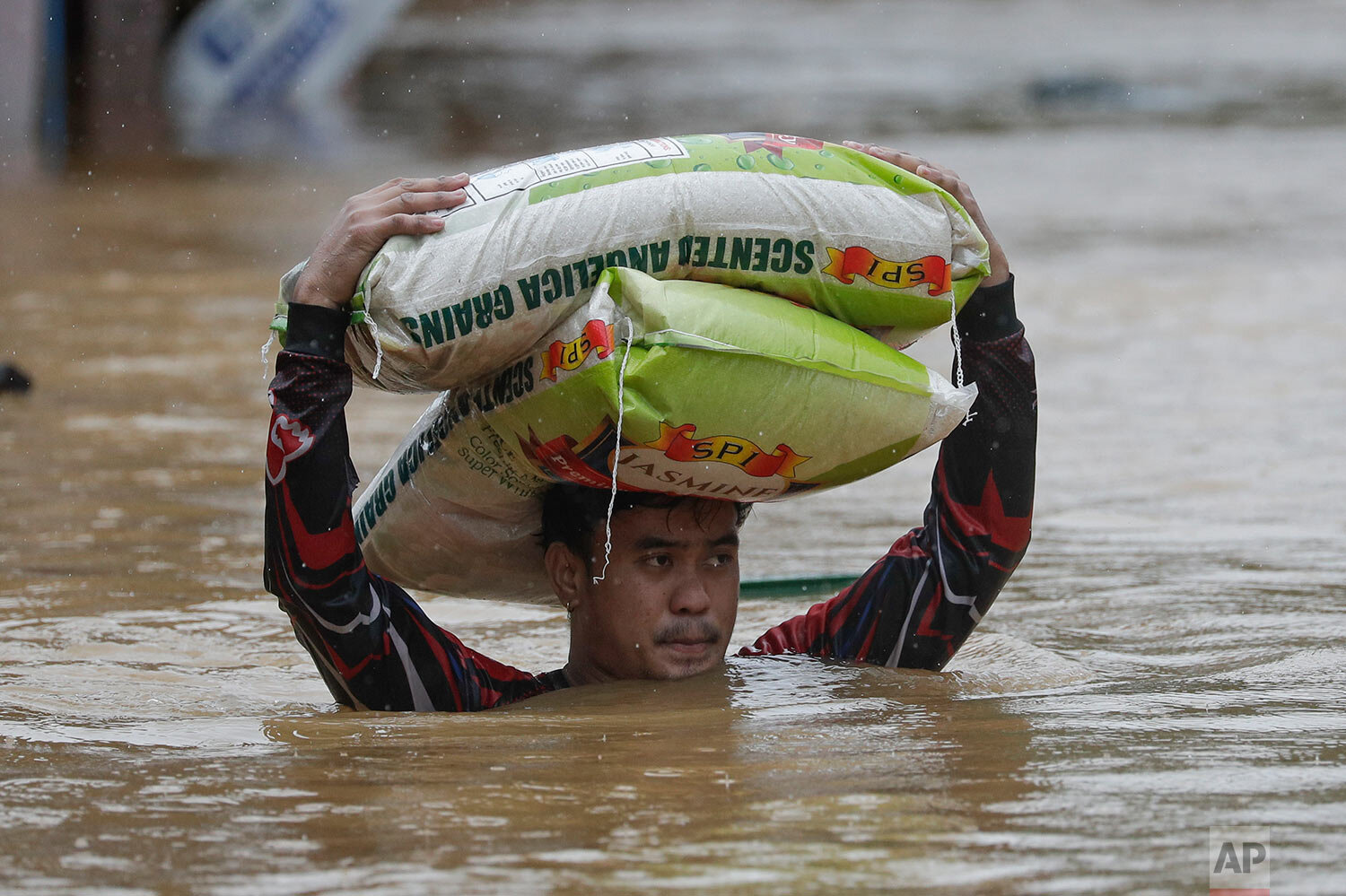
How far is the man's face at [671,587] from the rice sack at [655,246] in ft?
1.29

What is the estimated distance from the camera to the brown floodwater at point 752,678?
2.17 metres

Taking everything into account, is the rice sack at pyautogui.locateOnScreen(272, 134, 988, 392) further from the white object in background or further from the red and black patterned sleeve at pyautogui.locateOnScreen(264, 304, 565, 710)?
the white object in background

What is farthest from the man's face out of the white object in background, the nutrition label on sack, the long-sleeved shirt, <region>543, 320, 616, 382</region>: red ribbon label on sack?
the white object in background

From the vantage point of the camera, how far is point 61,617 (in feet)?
14.2

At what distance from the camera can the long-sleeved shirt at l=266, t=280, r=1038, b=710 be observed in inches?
117

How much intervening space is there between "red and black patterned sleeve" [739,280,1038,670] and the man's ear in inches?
14.1

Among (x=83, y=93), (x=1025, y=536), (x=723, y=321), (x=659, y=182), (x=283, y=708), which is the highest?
(x=83, y=93)

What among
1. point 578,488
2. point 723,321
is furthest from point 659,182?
point 578,488

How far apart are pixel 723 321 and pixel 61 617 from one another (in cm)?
216

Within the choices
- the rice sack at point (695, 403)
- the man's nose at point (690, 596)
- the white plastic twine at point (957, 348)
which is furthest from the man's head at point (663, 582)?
the white plastic twine at point (957, 348)

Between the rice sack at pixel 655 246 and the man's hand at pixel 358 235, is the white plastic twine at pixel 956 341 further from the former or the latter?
the man's hand at pixel 358 235

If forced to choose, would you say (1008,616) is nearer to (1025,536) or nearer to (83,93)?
(1025,536)

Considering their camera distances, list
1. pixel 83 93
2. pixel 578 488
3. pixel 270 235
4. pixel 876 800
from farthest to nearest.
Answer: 1. pixel 83 93
2. pixel 270 235
3. pixel 578 488
4. pixel 876 800

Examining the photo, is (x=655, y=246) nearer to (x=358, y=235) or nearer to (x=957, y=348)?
(x=358, y=235)
